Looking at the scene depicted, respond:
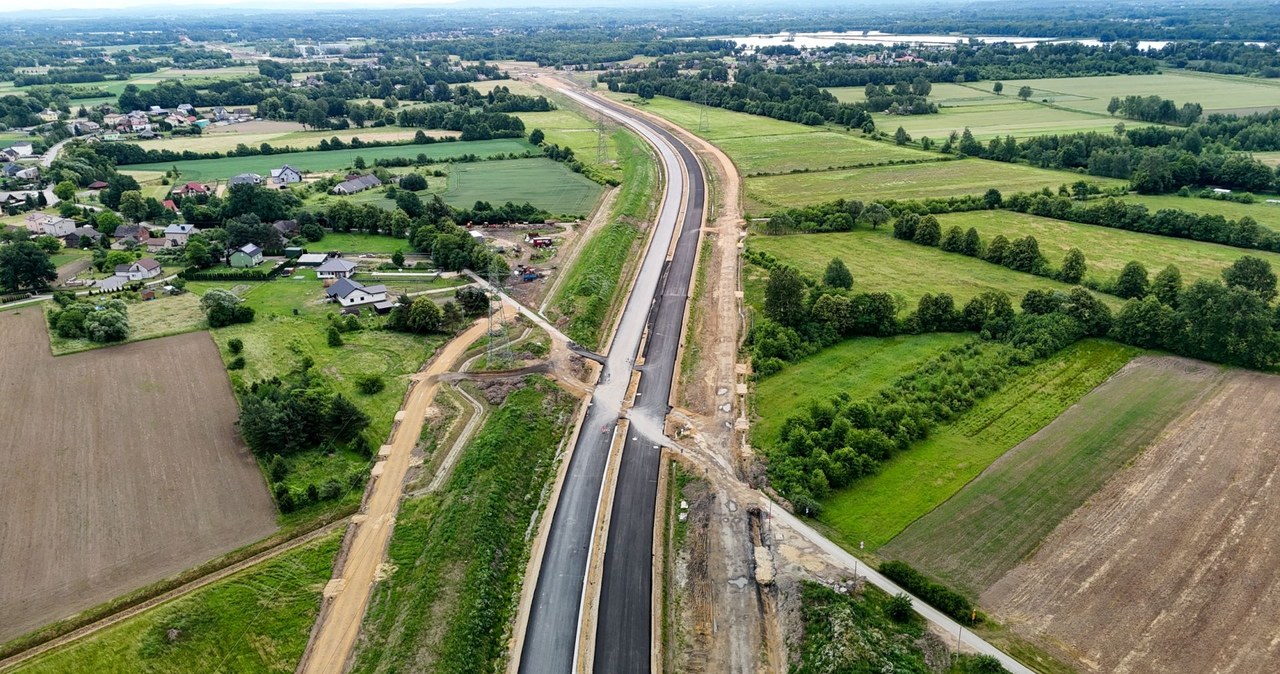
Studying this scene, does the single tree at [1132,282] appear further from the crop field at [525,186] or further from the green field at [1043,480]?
the crop field at [525,186]

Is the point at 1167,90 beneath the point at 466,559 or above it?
above

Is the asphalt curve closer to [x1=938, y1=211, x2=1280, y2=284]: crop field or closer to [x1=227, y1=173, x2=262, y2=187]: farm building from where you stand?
[x1=938, y1=211, x2=1280, y2=284]: crop field

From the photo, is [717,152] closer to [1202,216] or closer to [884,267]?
[884,267]

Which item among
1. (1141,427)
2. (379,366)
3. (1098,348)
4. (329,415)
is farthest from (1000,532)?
(379,366)

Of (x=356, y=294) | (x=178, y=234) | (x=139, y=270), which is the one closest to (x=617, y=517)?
(x=356, y=294)

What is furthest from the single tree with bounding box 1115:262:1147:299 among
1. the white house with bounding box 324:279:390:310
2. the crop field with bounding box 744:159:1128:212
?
the white house with bounding box 324:279:390:310

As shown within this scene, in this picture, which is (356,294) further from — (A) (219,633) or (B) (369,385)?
(A) (219,633)

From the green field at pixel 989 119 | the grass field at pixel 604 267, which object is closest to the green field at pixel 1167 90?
the green field at pixel 989 119
